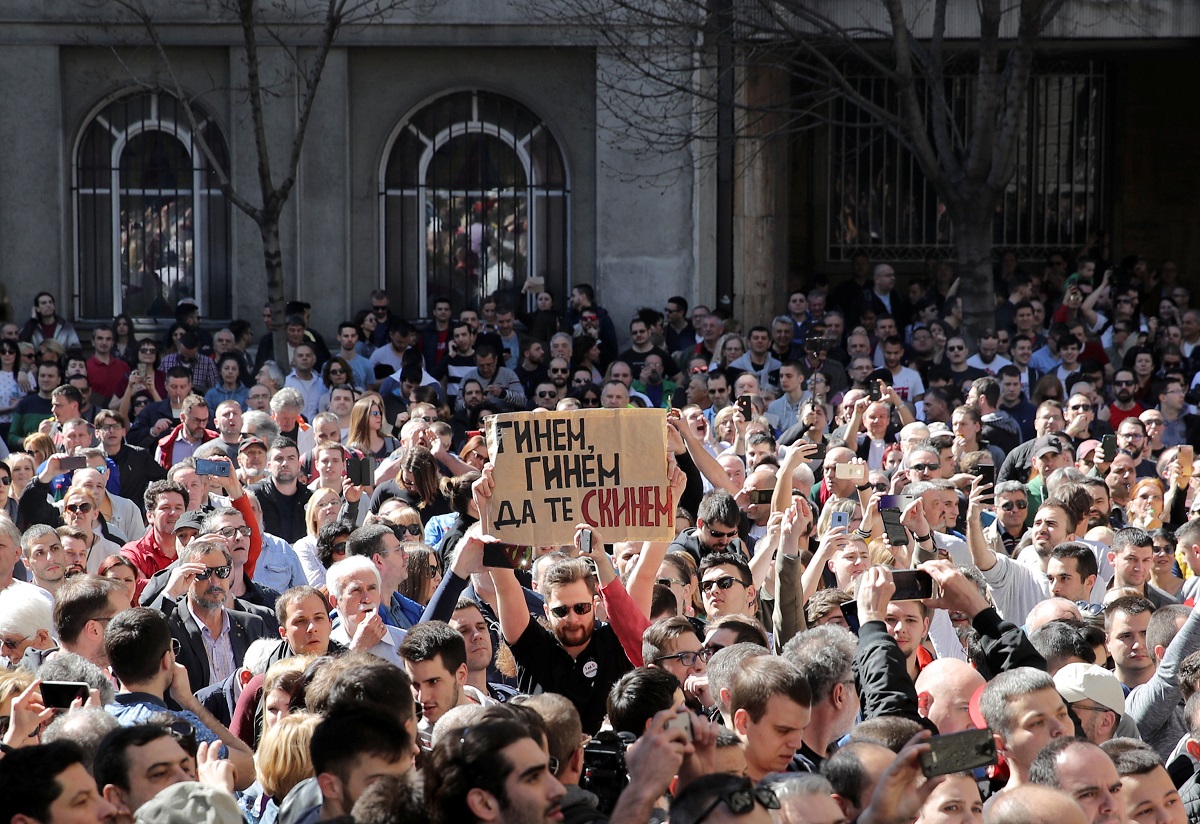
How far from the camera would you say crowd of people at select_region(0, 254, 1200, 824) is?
4.38 metres

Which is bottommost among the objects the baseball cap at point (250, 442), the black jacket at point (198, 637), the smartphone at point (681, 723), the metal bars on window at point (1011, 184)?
the black jacket at point (198, 637)

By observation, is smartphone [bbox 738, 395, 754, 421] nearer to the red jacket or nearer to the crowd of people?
the crowd of people

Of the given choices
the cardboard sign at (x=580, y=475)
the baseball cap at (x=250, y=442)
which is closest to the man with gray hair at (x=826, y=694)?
the cardboard sign at (x=580, y=475)

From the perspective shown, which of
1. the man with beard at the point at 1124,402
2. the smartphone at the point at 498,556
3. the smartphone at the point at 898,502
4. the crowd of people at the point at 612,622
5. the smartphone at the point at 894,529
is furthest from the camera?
the man with beard at the point at 1124,402

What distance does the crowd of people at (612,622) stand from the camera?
14.4ft

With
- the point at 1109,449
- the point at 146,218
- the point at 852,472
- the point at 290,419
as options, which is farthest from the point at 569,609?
the point at 146,218

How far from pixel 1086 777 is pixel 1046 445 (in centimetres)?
668

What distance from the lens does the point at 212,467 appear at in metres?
8.69

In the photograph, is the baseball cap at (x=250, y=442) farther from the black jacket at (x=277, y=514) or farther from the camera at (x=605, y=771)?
the camera at (x=605, y=771)

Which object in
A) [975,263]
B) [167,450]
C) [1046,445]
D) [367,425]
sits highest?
[975,263]

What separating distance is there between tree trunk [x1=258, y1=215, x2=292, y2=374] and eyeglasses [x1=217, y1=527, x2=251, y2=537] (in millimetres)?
9362

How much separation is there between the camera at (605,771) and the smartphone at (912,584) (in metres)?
1.39

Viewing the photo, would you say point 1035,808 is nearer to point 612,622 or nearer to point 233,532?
point 612,622

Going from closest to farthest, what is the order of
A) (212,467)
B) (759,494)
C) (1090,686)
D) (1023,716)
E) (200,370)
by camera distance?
(1023,716)
(1090,686)
(212,467)
(759,494)
(200,370)
